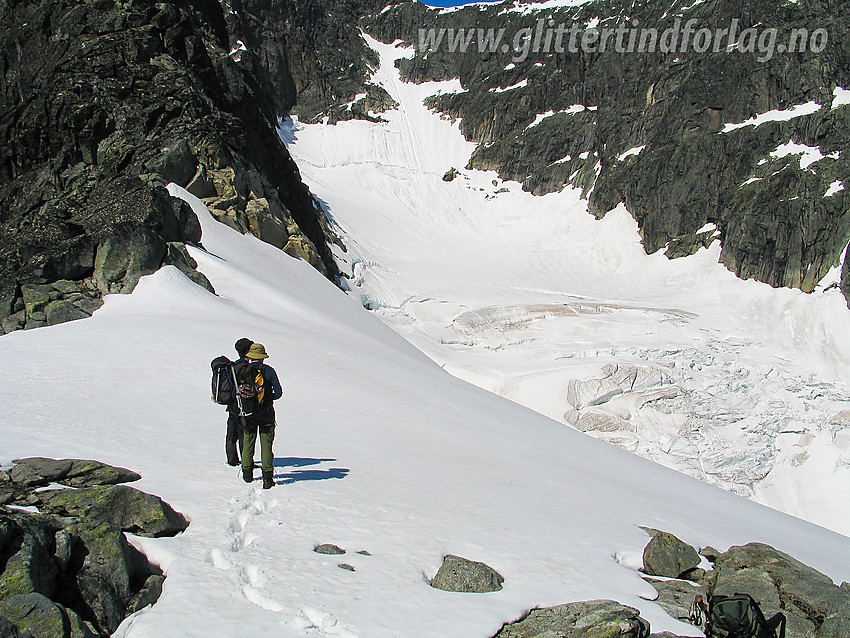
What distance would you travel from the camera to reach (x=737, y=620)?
3.82 meters

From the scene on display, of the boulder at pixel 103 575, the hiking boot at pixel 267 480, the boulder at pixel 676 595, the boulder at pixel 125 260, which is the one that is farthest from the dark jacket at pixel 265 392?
the boulder at pixel 125 260

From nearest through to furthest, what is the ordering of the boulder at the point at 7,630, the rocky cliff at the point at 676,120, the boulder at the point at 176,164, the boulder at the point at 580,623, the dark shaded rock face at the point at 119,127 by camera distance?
the boulder at the point at 7,630
the boulder at the point at 580,623
the dark shaded rock face at the point at 119,127
the boulder at the point at 176,164
the rocky cliff at the point at 676,120

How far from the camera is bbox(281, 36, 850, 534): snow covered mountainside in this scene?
2594 cm

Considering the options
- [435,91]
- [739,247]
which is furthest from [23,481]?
[435,91]

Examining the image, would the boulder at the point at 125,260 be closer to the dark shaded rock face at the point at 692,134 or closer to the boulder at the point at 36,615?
the boulder at the point at 36,615

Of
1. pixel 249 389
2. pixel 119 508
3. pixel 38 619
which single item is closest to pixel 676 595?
pixel 249 389

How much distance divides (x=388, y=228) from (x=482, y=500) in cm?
5185

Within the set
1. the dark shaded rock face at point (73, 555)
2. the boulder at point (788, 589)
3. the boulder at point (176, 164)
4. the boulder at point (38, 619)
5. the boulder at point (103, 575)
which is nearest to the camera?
the boulder at point (38, 619)

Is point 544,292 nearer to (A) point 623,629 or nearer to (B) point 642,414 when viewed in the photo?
(B) point 642,414

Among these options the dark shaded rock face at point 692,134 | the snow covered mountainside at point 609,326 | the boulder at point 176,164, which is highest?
the dark shaded rock face at point 692,134

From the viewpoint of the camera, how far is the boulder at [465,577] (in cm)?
449

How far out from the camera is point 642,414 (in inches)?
1085

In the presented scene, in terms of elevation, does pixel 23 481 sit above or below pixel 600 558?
above

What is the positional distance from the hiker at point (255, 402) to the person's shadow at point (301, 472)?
368mm
